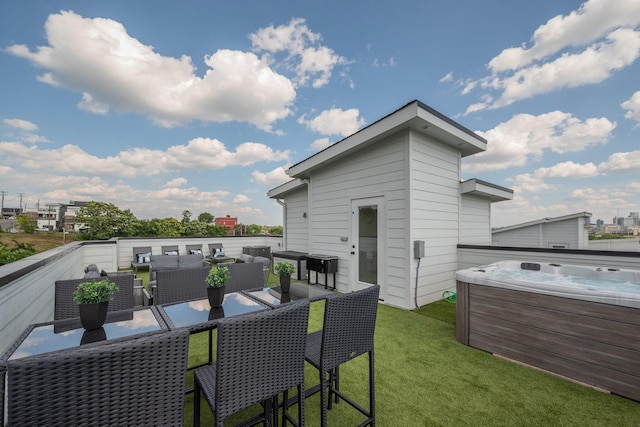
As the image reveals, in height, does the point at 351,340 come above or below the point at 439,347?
above

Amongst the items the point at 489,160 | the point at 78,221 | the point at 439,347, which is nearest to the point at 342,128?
the point at 489,160

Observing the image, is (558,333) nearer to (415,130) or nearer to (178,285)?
(415,130)

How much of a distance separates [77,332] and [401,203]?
4.27 m

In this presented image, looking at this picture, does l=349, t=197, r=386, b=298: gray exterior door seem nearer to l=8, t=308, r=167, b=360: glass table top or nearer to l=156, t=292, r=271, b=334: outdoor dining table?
l=156, t=292, r=271, b=334: outdoor dining table

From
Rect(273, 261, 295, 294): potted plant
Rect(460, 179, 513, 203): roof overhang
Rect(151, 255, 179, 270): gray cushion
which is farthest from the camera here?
Rect(151, 255, 179, 270): gray cushion

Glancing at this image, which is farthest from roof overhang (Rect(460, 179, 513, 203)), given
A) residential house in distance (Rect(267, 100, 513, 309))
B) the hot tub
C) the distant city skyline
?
the hot tub

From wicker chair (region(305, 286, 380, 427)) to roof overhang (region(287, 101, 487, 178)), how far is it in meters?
3.33

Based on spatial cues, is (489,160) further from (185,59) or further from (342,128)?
(185,59)

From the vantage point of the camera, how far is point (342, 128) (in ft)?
27.5

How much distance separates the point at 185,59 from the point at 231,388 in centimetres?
762

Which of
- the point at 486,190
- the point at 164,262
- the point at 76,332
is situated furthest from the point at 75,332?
the point at 486,190

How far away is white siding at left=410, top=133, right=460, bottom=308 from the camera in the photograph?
14.5ft

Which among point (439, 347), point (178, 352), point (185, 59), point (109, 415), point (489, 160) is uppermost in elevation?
point (185, 59)

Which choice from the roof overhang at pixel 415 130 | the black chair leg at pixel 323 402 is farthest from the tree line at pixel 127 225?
the black chair leg at pixel 323 402
